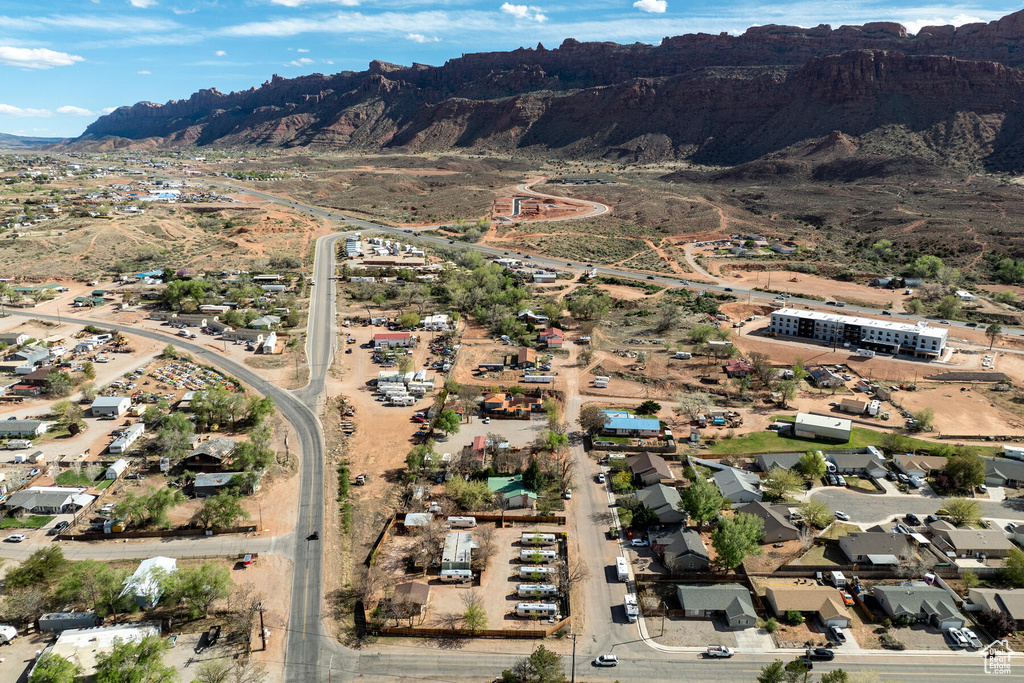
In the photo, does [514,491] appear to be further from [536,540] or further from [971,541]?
[971,541]

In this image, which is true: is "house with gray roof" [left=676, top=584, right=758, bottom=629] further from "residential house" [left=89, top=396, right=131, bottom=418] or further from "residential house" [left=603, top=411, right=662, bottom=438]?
"residential house" [left=89, top=396, right=131, bottom=418]

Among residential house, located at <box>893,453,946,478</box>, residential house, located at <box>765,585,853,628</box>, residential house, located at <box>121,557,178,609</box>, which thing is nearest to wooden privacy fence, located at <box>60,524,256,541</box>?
residential house, located at <box>121,557,178,609</box>

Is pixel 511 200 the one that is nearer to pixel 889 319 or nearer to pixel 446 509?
pixel 889 319

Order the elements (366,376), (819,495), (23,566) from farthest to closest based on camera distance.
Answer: (366,376), (819,495), (23,566)

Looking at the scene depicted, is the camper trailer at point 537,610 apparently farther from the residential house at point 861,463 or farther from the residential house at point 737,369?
the residential house at point 737,369

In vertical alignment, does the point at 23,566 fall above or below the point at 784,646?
above

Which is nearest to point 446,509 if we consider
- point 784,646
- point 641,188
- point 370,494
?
point 370,494

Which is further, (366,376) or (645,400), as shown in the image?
(366,376)
